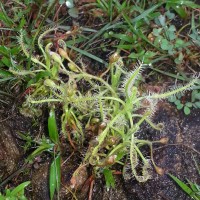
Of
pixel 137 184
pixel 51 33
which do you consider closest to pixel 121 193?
pixel 137 184

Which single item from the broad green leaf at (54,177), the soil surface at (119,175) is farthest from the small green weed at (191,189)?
the broad green leaf at (54,177)

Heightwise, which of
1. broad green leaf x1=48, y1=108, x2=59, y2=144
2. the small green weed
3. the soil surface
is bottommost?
the small green weed

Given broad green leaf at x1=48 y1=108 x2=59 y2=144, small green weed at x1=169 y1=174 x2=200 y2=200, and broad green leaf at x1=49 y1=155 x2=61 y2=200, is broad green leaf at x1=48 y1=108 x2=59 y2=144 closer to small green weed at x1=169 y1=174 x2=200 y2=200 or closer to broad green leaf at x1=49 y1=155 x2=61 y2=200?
broad green leaf at x1=49 y1=155 x2=61 y2=200

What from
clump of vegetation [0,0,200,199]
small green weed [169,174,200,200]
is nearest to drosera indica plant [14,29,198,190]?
clump of vegetation [0,0,200,199]

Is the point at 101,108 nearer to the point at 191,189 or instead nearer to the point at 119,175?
the point at 119,175

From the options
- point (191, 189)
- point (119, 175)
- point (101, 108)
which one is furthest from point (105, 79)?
point (191, 189)

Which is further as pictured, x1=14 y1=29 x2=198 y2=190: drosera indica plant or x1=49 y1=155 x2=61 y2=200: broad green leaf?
x1=49 y1=155 x2=61 y2=200: broad green leaf

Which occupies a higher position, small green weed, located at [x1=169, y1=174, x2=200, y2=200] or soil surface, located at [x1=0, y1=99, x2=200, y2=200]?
soil surface, located at [x1=0, y1=99, x2=200, y2=200]
